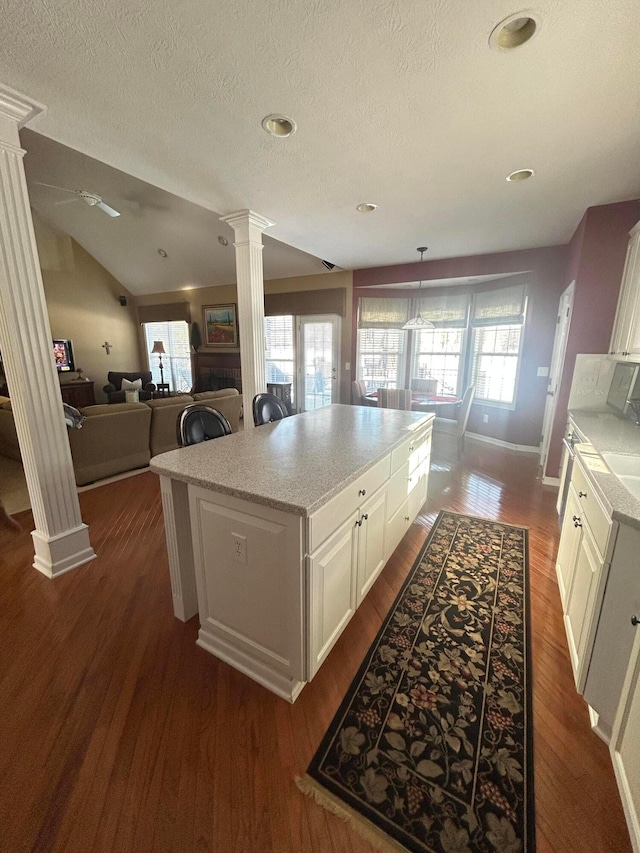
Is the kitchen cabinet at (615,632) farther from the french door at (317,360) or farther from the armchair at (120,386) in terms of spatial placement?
the armchair at (120,386)

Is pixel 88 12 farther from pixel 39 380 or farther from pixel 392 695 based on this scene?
pixel 392 695

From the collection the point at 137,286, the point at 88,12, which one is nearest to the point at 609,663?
the point at 88,12

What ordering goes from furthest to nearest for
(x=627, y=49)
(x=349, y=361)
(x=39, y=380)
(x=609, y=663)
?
(x=349, y=361) → (x=39, y=380) → (x=627, y=49) → (x=609, y=663)

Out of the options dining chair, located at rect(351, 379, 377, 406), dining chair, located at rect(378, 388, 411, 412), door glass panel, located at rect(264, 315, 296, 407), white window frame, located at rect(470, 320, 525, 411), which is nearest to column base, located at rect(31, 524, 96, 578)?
dining chair, located at rect(378, 388, 411, 412)

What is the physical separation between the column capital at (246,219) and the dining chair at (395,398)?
222 cm

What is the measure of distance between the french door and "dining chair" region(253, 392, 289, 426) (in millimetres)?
3532

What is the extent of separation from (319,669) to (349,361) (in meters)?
5.18

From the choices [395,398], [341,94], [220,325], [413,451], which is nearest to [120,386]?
[220,325]

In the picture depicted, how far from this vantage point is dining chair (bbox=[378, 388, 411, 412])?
401 cm

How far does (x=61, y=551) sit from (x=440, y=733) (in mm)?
2316

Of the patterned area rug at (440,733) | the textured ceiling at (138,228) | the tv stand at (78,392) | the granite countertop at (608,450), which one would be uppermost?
the textured ceiling at (138,228)

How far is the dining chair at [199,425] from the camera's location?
78.6 inches

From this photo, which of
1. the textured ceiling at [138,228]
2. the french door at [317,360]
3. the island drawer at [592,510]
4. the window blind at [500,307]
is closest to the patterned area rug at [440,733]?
the island drawer at [592,510]

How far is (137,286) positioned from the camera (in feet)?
26.8
